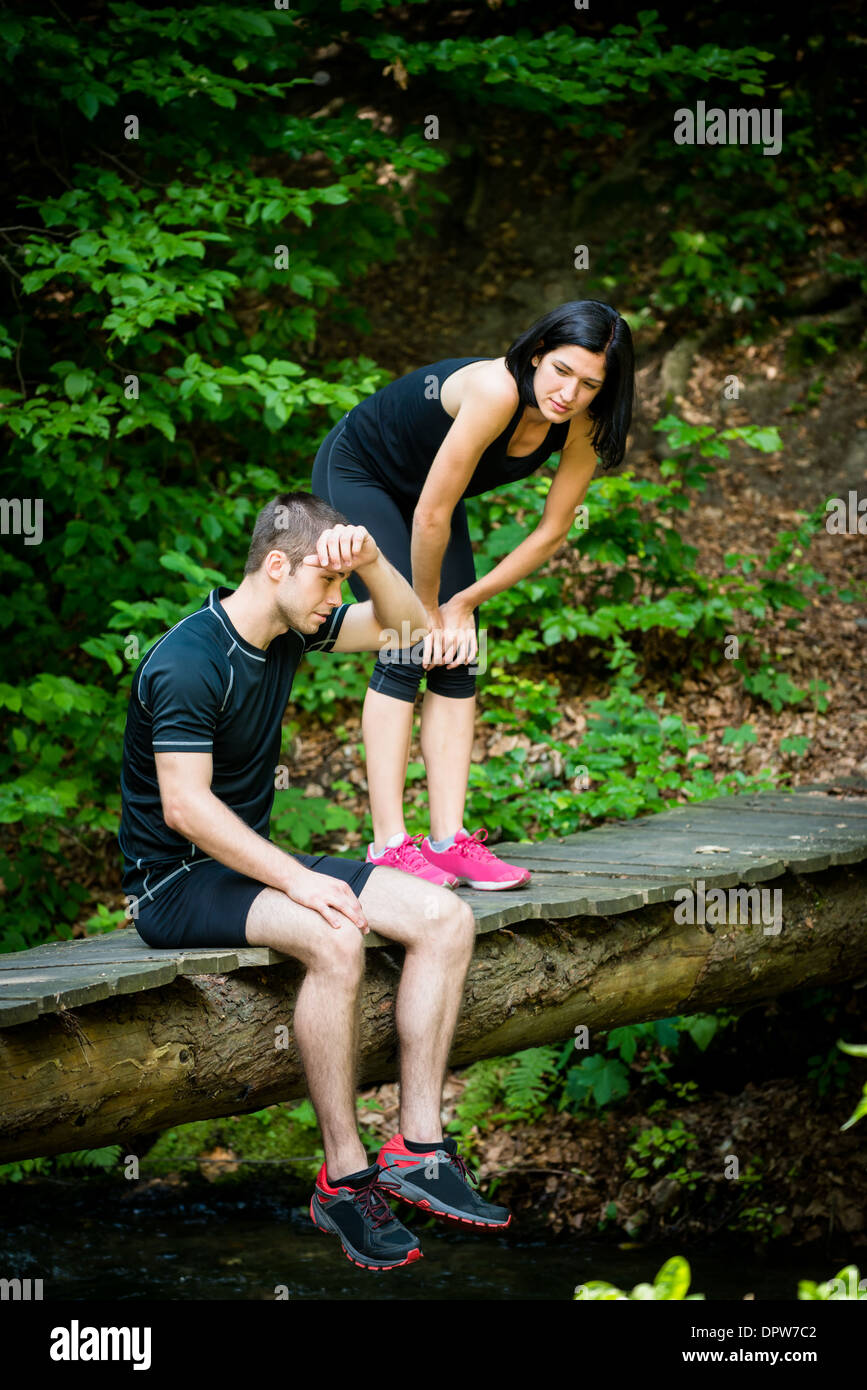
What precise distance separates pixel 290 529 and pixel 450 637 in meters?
0.72

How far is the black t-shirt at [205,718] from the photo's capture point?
2.99 meters

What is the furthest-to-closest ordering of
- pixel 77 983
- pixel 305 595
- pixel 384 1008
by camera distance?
pixel 384 1008 → pixel 305 595 → pixel 77 983

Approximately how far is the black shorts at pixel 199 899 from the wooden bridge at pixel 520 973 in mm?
47

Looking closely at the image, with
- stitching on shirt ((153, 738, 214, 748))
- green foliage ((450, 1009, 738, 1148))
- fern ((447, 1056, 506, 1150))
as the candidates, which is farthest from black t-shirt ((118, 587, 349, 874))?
fern ((447, 1056, 506, 1150))

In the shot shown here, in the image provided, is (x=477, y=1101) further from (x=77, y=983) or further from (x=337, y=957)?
(x=77, y=983)

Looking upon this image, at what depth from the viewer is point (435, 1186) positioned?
2.92m

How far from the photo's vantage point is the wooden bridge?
2719 mm

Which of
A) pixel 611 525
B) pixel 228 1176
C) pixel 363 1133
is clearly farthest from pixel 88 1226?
pixel 611 525

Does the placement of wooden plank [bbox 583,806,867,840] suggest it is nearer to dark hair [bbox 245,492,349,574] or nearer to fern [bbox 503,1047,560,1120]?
fern [bbox 503,1047,560,1120]

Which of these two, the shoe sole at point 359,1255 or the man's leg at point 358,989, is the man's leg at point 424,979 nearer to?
the man's leg at point 358,989

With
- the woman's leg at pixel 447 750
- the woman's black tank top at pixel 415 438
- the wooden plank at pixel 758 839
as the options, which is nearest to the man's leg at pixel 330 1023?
the woman's leg at pixel 447 750

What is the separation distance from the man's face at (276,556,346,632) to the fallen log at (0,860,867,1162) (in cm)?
86

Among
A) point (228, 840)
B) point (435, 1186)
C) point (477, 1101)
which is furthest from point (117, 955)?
point (477, 1101)
